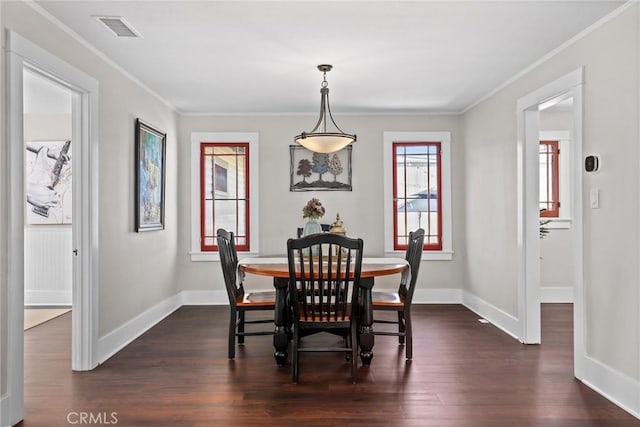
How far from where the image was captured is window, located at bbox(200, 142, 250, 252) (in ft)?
20.5

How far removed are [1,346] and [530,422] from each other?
2.92m

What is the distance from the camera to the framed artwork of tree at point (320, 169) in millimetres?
6215

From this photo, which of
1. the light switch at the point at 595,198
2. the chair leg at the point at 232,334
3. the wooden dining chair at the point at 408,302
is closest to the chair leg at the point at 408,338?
the wooden dining chair at the point at 408,302

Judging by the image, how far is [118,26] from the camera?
3.28 m

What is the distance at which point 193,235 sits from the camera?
6203 millimetres

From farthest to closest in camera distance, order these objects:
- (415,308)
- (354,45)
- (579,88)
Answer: (415,308)
(354,45)
(579,88)

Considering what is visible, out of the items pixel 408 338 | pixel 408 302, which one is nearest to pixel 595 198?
pixel 408 302

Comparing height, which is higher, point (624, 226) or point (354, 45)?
point (354, 45)

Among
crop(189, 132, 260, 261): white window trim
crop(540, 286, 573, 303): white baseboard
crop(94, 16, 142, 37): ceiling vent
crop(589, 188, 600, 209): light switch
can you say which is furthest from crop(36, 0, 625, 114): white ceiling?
crop(540, 286, 573, 303): white baseboard

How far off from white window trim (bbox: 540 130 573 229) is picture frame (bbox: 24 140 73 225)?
20.3 feet

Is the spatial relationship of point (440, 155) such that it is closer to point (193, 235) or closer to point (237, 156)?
point (237, 156)

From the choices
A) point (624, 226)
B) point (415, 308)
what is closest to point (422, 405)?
point (624, 226)

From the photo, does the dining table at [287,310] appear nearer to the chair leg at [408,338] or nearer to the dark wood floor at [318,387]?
the dark wood floor at [318,387]

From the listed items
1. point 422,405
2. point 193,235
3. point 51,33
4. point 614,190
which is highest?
point 51,33
